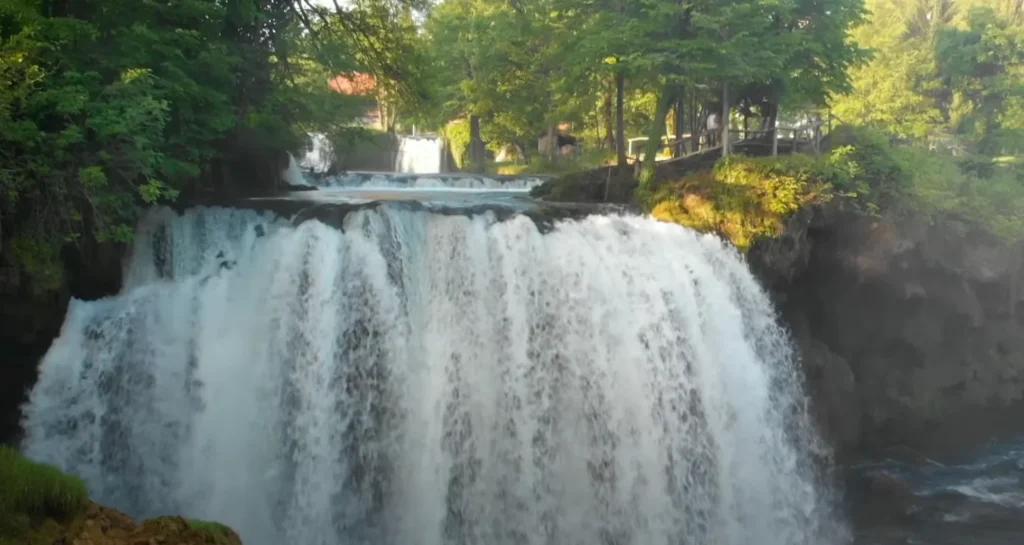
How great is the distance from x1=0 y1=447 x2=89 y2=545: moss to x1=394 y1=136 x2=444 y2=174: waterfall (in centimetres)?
2609

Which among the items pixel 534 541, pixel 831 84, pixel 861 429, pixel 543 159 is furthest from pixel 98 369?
pixel 543 159

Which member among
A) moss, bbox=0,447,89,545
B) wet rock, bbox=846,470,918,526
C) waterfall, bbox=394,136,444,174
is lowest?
wet rock, bbox=846,470,918,526

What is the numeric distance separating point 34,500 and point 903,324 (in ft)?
44.5

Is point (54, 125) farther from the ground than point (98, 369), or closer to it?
farther from the ground

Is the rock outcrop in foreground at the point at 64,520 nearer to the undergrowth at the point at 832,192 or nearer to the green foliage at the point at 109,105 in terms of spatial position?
the green foliage at the point at 109,105

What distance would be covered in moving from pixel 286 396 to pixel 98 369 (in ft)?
7.34

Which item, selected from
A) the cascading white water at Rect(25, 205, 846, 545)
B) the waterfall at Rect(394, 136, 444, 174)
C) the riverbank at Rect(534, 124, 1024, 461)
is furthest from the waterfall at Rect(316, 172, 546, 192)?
the waterfall at Rect(394, 136, 444, 174)

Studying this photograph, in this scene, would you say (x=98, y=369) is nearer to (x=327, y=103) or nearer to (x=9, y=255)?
(x=9, y=255)

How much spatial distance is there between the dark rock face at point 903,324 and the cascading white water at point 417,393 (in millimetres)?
2318

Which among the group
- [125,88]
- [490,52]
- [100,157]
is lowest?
[100,157]

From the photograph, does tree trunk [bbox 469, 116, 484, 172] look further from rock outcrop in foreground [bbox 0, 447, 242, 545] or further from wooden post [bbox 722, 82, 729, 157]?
rock outcrop in foreground [bbox 0, 447, 242, 545]

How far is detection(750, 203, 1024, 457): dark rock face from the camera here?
42.1 ft

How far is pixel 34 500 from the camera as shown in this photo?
5.56m

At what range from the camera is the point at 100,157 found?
8602mm
